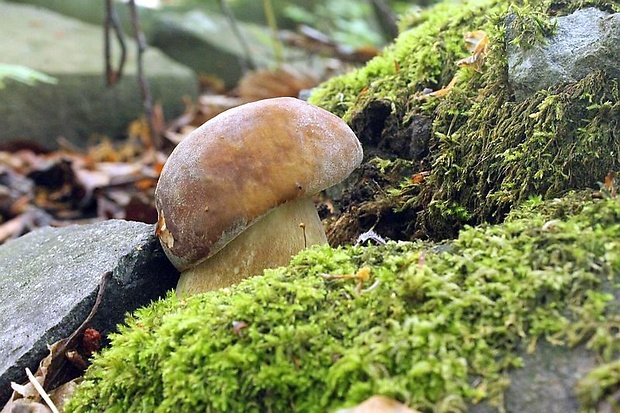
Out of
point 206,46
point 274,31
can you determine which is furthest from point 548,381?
point 206,46

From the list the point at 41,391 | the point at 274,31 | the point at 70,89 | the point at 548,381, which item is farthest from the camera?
the point at 274,31

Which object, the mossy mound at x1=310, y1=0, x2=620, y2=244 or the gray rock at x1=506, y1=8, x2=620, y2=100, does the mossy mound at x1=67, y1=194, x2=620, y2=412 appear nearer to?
the mossy mound at x1=310, y1=0, x2=620, y2=244

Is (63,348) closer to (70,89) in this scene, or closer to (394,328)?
(394,328)

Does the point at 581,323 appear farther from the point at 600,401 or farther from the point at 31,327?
the point at 31,327

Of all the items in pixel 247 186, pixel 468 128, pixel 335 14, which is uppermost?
pixel 247 186

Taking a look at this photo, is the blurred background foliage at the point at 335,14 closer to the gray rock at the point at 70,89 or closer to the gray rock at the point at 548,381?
the gray rock at the point at 70,89

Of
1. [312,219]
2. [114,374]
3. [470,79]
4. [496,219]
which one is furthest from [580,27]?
[114,374]
